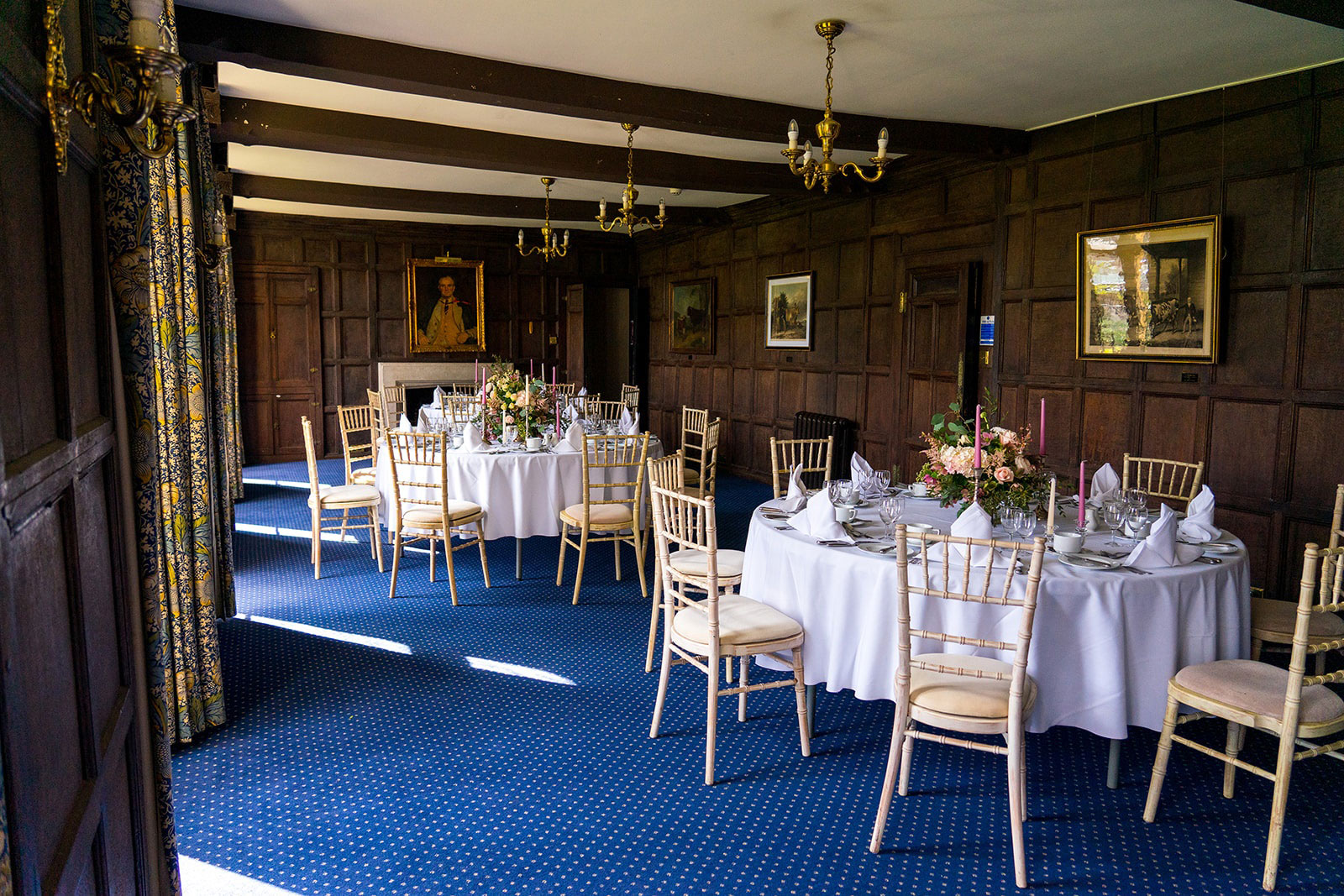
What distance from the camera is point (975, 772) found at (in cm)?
331

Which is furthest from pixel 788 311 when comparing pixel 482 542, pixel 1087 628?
pixel 1087 628

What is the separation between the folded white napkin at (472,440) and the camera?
19.3 feet

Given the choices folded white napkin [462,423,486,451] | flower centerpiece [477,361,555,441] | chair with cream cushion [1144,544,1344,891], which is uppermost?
flower centerpiece [477,361,555,441]

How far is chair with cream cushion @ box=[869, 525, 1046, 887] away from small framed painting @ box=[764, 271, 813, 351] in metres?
6.32

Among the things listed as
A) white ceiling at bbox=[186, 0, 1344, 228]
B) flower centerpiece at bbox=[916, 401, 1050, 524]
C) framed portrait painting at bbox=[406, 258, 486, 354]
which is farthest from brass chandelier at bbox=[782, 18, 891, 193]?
framed portrait painting at bbox=[406, 258, 486, 354]

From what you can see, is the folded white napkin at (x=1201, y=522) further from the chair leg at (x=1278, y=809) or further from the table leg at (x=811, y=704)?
the table leg at (x=811, y=704)

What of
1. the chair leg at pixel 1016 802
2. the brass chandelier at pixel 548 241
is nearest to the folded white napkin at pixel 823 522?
the chair leg at pixel 1016 802

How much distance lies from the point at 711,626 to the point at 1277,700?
1.85 meters

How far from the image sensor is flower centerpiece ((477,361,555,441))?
636 centimetres

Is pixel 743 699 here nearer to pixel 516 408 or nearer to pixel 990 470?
pixel 990 470

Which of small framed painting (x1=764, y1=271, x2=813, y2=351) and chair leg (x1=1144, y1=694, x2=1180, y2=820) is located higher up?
small framed painting (x1=764, y1=271, x2=813, y2=351)

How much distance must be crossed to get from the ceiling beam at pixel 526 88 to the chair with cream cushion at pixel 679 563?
240 cm

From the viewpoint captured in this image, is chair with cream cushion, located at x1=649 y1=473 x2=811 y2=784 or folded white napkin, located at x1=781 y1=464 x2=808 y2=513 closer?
chair with cream cushion, located at x1=649 y1=473 x2=811 y2=784

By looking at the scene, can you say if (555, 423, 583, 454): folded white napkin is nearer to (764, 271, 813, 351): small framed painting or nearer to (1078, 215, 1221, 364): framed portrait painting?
(1078, 215, 1221, 364): framed portrait painting
